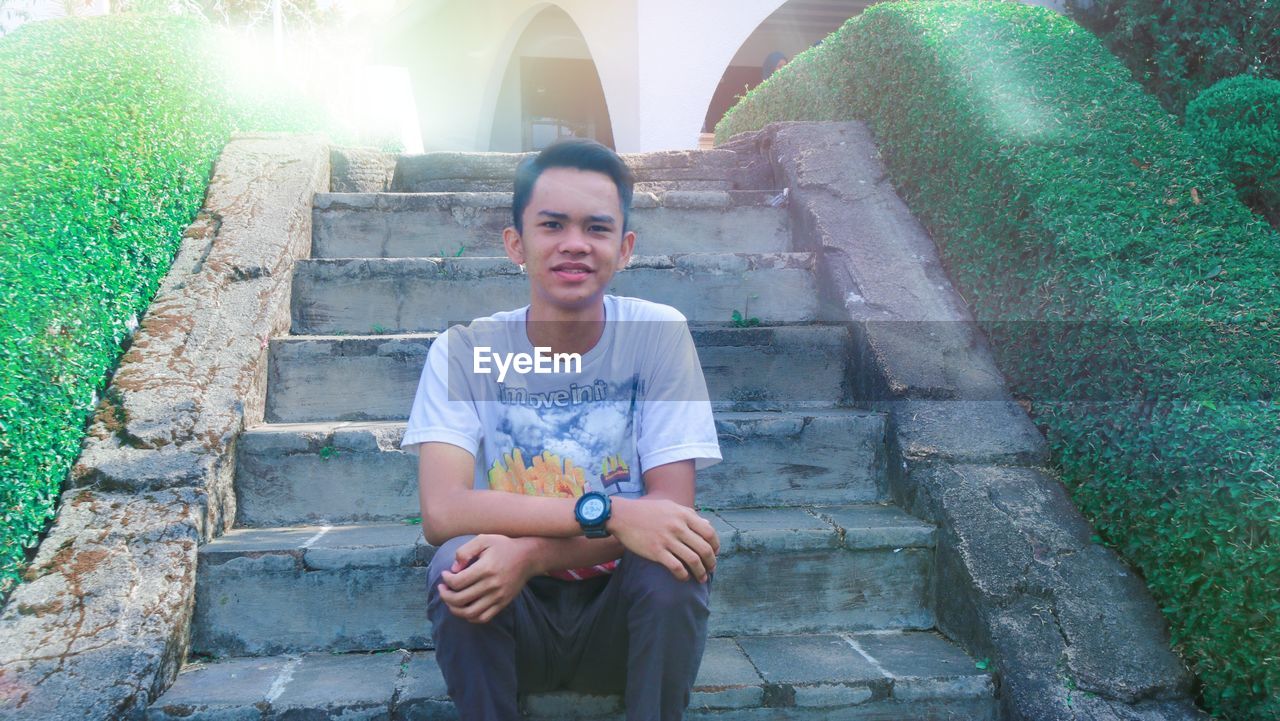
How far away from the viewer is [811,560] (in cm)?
233

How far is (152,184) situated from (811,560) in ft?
8.46

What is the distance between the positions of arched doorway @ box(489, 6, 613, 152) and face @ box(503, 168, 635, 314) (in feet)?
41.3

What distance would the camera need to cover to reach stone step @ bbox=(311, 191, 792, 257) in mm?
3539

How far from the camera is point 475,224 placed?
361 centimetres

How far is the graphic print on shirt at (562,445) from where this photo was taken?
1.87 meters

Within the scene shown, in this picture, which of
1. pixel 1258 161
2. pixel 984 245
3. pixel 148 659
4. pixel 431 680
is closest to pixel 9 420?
pixel 148 659

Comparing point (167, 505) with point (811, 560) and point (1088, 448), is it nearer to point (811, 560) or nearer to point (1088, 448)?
point (811, 560)

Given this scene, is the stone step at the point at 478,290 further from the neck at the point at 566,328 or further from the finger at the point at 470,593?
the finger at the point at 470,593

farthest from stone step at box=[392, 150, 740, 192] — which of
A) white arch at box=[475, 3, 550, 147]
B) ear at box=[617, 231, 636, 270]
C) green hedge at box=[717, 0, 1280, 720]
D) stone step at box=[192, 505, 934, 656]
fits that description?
white arch at box=[475, 3, 550, 147]

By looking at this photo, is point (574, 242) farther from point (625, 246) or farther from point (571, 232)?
point (625, 246)

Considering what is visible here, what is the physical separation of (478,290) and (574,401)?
142 cm

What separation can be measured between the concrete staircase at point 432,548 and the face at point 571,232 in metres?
0.85

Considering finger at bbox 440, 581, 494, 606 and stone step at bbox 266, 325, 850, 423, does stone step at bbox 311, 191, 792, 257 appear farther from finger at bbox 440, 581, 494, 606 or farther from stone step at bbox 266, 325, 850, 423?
finger at bbox 440, 581, 494, 606

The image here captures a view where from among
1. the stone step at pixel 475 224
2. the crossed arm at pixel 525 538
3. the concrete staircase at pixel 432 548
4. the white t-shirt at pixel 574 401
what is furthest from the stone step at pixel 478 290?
the crossed arm at pixel 525 538
